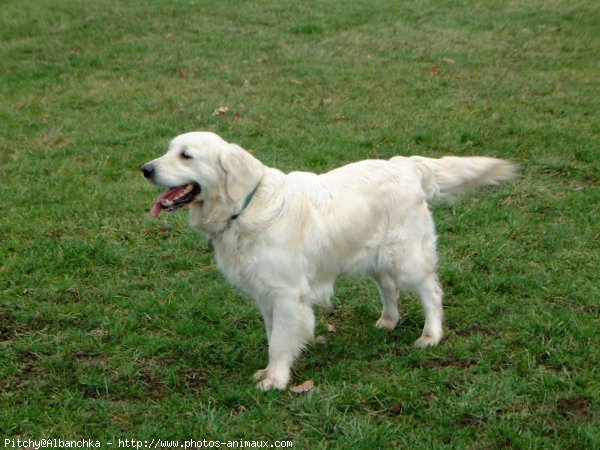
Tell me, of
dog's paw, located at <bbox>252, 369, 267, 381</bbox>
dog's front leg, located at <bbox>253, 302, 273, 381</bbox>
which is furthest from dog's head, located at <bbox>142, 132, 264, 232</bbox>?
dog's paw, located at <bbox>252, 369, 267, 381</bbox>

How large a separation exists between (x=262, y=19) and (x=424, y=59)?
3502 mm

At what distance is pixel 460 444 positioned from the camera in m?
3.84

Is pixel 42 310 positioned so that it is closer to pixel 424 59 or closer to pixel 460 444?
pixel 460 444

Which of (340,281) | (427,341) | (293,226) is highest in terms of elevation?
(293,226)

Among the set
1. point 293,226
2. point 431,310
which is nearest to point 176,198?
point 293,226

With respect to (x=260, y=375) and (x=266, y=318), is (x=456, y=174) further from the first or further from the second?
(x=260, y=375)

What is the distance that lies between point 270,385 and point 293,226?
35.5 inches

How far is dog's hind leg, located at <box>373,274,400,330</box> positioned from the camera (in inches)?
204

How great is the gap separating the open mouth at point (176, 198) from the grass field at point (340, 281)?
3.27 ft

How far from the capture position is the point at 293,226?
4480mm

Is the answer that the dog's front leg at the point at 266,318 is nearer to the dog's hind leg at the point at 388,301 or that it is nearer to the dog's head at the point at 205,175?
the dog's head at the point at 205,175

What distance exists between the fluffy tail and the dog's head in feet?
4.11

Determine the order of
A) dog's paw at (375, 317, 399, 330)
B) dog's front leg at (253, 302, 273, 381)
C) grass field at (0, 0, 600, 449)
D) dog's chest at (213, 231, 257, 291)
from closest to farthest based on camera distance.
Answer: grass field at (0, 0, 600, 449) < dog's chest at (213, 231, 257, 291) < dog's front leg at (253, 302, 273, 381) < dog's paw at (375, 317, 399, 330)

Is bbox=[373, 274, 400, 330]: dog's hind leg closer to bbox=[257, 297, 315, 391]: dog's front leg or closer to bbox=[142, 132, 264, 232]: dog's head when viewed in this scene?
bbox=[257, 297, 315, 391]: dog's front leg
